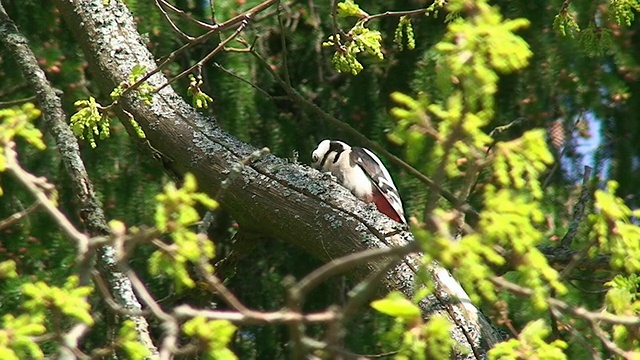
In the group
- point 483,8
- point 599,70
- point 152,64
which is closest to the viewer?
point 483,8

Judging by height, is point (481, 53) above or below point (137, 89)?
above

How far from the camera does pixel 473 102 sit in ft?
4.22

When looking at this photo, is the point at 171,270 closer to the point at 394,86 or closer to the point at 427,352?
the point at 427,352

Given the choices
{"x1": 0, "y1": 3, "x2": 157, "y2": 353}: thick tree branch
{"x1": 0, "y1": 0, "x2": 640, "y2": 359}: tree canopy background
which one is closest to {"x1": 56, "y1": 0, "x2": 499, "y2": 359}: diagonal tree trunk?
{"x1": 0, "y1": 3, "x2": 157, "y2": 353}: thick tree branch

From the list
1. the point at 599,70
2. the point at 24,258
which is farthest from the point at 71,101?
the point at 599,70

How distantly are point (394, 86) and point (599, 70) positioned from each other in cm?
79

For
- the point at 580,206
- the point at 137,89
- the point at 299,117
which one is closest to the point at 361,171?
the point at 299,117

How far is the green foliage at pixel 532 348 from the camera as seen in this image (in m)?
1.46

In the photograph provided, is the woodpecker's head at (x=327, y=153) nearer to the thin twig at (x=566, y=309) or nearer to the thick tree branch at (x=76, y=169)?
the thick tree branch at (x=76, y=169)

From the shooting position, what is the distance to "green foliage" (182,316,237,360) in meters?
1.36

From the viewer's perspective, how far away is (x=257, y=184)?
277 centimetres

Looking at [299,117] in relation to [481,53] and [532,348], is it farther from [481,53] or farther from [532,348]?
[481,53]

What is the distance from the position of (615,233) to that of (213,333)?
637 millimetres

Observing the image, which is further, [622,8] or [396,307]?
[622,8]
